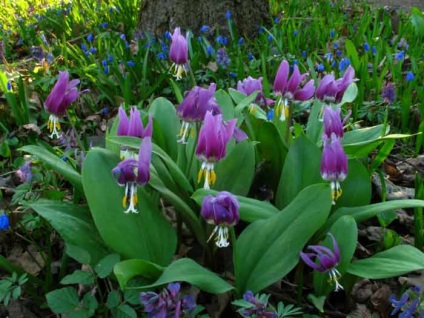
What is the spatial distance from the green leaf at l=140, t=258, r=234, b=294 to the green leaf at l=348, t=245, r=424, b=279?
43 centimetres

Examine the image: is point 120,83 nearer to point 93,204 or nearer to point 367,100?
point 367,100

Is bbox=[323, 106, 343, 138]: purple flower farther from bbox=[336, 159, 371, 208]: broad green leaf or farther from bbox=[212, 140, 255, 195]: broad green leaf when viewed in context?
bbox=[212, 140, 255, 195]: broad green leaf

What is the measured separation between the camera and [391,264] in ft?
5.37

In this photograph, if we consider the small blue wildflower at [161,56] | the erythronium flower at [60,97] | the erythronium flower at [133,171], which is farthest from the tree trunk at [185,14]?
the erythronium flower at [133,171]

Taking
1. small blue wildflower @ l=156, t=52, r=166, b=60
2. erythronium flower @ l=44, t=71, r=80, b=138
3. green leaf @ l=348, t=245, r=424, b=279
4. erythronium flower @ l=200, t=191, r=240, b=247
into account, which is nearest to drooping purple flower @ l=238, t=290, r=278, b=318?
erythronium flower @ l=200, t=191, r=240, b=247

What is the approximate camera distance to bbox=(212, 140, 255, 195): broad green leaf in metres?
1.87

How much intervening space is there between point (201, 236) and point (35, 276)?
0.64 meters

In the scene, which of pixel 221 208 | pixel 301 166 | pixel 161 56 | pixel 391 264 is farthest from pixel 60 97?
pixel 161 56

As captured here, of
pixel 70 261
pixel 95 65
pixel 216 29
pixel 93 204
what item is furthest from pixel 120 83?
pixel 93 204

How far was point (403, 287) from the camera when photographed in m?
1.82

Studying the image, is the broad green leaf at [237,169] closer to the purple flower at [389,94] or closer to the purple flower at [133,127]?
the purple flower at [133,127]

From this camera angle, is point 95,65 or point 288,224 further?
point 95,65

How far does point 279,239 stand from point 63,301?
0.67m

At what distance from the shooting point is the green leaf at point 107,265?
1557 millimetres
